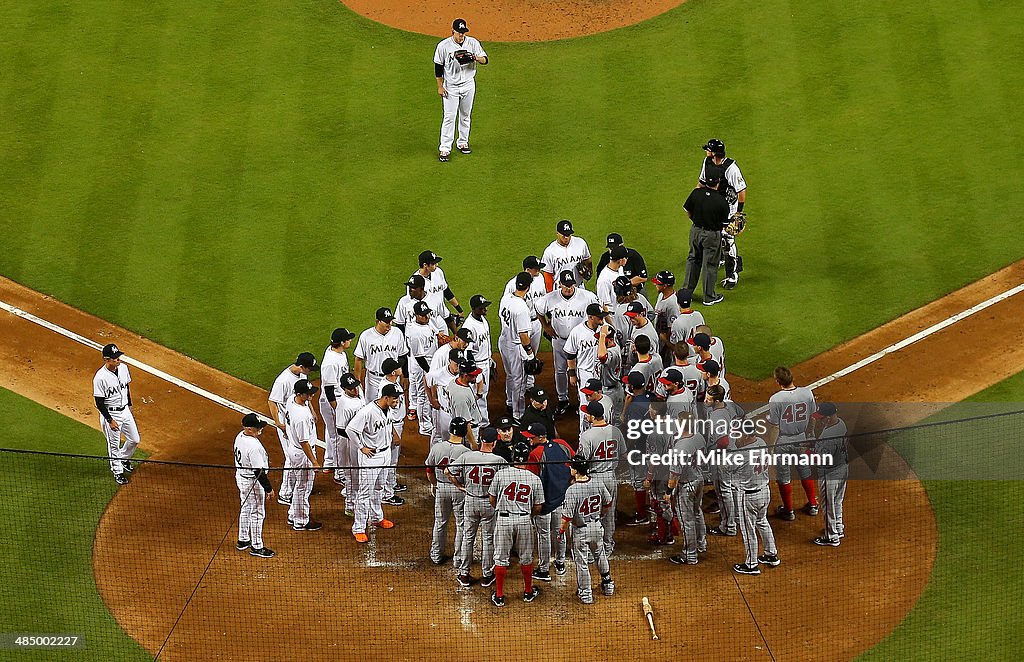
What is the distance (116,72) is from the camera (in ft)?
66.5

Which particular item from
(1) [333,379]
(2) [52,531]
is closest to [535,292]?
(1) [333,379]

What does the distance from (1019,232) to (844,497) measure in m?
5.49

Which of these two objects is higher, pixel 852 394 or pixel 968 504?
pixel 852 394

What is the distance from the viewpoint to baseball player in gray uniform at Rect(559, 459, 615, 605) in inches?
464

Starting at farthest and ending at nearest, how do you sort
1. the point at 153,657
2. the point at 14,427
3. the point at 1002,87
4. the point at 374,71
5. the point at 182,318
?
the point at 374,71, the point at 1002,87, the point at 182,318, the point at 14,427, the point at 153,657

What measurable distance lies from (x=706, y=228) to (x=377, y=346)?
13.3 feet

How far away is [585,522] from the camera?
39.1 feet

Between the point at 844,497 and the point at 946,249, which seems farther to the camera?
the point at 946,249

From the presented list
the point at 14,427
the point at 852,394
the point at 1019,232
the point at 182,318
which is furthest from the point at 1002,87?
the point at 14,427

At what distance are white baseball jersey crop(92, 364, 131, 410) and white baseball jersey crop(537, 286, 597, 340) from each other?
4.32 metres

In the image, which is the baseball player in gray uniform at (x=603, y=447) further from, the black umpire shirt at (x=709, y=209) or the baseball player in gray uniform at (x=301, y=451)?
the black umpire shirt at (x=709, y=209)

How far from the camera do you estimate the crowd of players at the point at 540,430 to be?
1199cm

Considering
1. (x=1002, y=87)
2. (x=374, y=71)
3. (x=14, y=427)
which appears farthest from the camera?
(x=374, y=71)

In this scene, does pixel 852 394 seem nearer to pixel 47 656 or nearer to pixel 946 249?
pixel 946 249
